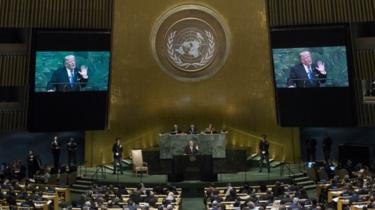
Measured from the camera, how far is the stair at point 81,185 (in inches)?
847

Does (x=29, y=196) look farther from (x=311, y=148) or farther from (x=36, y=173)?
(x=311, y=148)

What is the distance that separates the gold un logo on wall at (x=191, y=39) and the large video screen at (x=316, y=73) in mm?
4504

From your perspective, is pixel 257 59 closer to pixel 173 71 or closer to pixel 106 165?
pixel 173 71

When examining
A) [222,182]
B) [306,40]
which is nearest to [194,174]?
[222,182]

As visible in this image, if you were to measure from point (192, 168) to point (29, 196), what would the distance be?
261 inches

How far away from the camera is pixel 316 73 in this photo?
21.5 meters

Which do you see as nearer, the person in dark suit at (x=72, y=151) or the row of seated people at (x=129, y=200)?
the row of seated people at (x=129, y=200)

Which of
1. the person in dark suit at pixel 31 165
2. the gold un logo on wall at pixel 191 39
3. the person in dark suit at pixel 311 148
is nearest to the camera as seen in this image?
the person in dark suit at pixel 31 165

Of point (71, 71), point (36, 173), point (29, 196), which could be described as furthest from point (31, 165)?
point (29, 196)

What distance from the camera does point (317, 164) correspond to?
2241 centimetres

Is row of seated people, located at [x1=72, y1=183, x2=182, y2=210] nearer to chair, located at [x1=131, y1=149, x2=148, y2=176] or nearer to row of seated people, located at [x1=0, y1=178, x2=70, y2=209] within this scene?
row of seated people, located at [x1=0, y1=178, x2=70, y2=209]

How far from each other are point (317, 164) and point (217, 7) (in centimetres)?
871

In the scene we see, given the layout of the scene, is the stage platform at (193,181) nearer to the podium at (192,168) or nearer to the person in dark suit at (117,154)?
the podium at (192,168)

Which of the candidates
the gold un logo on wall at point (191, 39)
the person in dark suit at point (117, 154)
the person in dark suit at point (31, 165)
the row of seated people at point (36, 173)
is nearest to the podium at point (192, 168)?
the person in dark suit at point (117, 154)
